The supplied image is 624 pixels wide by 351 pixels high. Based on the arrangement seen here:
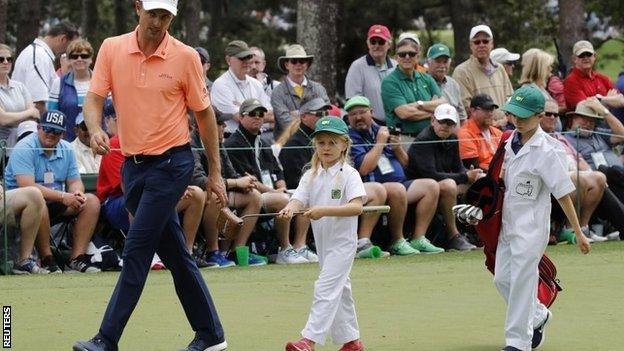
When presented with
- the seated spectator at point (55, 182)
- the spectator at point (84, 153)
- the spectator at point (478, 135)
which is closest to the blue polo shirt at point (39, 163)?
the seated spectator at point (55, 182)

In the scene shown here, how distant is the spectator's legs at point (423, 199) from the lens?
47.9 feet

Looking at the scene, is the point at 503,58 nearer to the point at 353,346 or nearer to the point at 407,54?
the point at 407,54

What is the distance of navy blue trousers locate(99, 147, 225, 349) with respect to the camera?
7949 mm

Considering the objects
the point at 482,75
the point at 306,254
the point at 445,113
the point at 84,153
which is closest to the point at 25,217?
the point at 84,153

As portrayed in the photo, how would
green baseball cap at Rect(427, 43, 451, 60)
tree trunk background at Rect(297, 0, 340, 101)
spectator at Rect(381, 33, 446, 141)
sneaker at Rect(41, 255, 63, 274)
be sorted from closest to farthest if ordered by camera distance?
sneaker at Rect(41, 255, 63, 274)
spectator at Rect(381, 33, 446, 141)
green baseball cap at Rect(427, 43, 451, 60)
tree trunk background at Rect(297, 0, 340, 101)

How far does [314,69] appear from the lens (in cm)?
2122

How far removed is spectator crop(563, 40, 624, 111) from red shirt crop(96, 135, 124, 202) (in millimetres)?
6184

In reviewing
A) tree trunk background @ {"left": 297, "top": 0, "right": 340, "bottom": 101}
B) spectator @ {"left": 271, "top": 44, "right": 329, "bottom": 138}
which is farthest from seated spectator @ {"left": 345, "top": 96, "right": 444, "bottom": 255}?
tree trunk background @ {"left": 297, "top": 0, "right": 340, "bottom": 101}

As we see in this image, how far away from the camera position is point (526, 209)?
8445 mm

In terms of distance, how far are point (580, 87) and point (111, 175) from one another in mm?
6434

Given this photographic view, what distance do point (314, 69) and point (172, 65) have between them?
522 inches

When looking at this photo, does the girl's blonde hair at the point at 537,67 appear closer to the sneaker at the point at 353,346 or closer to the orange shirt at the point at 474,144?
the orange shirt at the point at 474,144

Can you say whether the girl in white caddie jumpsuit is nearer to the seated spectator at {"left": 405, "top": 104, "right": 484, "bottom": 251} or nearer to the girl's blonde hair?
the seated spectator at {"left": 405, "top": 104, "right": 484, "bottom": 251}

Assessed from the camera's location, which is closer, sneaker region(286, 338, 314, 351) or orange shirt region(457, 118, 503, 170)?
sneaker region(286, 338, 314, 351)
